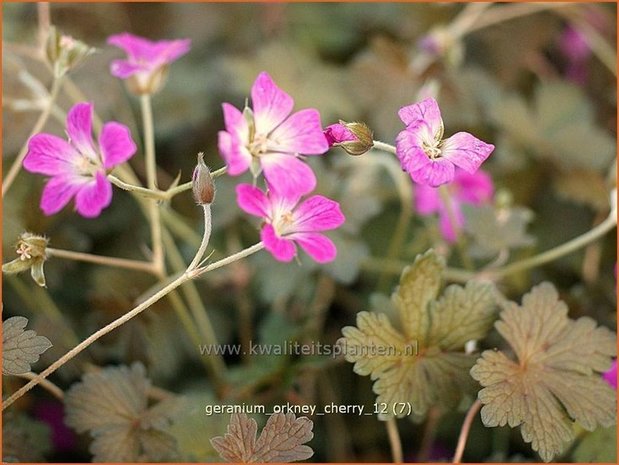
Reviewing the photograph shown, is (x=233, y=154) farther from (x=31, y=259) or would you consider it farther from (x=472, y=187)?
(x=472, y=187)

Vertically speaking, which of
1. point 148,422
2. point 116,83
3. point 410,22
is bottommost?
point 148,422

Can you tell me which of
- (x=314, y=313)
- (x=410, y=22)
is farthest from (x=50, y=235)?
(x=410, y=22)

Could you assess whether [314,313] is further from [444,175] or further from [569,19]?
[569,19]

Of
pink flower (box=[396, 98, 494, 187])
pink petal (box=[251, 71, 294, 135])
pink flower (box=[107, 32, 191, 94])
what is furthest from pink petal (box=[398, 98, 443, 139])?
pink flower (box=[107, 32, 191, 94])

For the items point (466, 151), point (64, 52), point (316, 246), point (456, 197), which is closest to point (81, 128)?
point (64, 52)

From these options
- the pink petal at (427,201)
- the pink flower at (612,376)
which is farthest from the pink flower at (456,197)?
the pink flower at (612,376)

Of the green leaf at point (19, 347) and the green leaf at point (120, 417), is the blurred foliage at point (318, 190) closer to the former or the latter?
the green leaf at point (120, 417)
